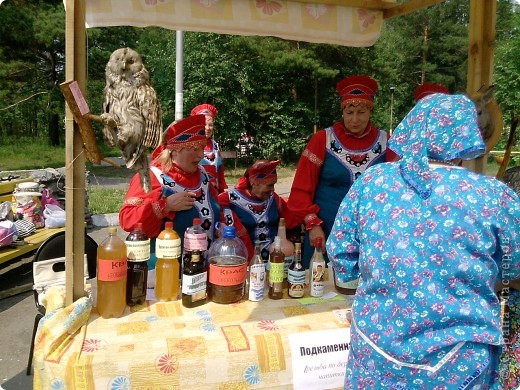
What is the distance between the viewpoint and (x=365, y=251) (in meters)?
1.44

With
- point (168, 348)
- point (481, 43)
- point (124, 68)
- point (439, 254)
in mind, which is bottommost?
point (168, 348)

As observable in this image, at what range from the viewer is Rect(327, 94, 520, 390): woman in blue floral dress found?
1.31 meters

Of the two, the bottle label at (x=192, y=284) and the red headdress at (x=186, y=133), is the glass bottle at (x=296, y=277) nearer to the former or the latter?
the bottle label at (x=192, y=284)

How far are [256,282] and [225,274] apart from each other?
159 millimetres

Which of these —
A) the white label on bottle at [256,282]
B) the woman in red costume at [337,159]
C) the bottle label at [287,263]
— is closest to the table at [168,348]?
the white label on bottle at [256,282]

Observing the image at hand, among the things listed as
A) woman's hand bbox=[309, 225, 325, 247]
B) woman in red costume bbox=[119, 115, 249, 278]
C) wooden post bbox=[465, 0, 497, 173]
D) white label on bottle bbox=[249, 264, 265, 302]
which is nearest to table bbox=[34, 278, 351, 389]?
white label on bottle bbox=[249, 264, 265, 302]

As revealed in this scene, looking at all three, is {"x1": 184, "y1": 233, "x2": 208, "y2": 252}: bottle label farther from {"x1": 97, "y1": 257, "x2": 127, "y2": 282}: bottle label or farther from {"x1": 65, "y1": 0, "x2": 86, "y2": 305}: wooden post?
{"x1": 65, "y1": 0, "x2": 86, "y2": 305}: wooden post

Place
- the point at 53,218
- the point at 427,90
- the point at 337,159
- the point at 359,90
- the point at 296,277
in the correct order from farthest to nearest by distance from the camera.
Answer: the point at 53,218
the point at 427,90
the point at 337,159
the point at 359,90
the point at 296,277

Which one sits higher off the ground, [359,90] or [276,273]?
[359,90]

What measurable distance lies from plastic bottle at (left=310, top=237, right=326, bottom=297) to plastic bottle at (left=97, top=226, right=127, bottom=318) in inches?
35.0

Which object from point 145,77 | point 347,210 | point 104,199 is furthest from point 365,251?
point 104,199

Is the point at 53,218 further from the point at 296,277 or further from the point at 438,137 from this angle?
the point at 438,137

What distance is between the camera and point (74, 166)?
1789 mm

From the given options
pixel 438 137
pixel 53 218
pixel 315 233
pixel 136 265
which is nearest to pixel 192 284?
pixel 136 265
